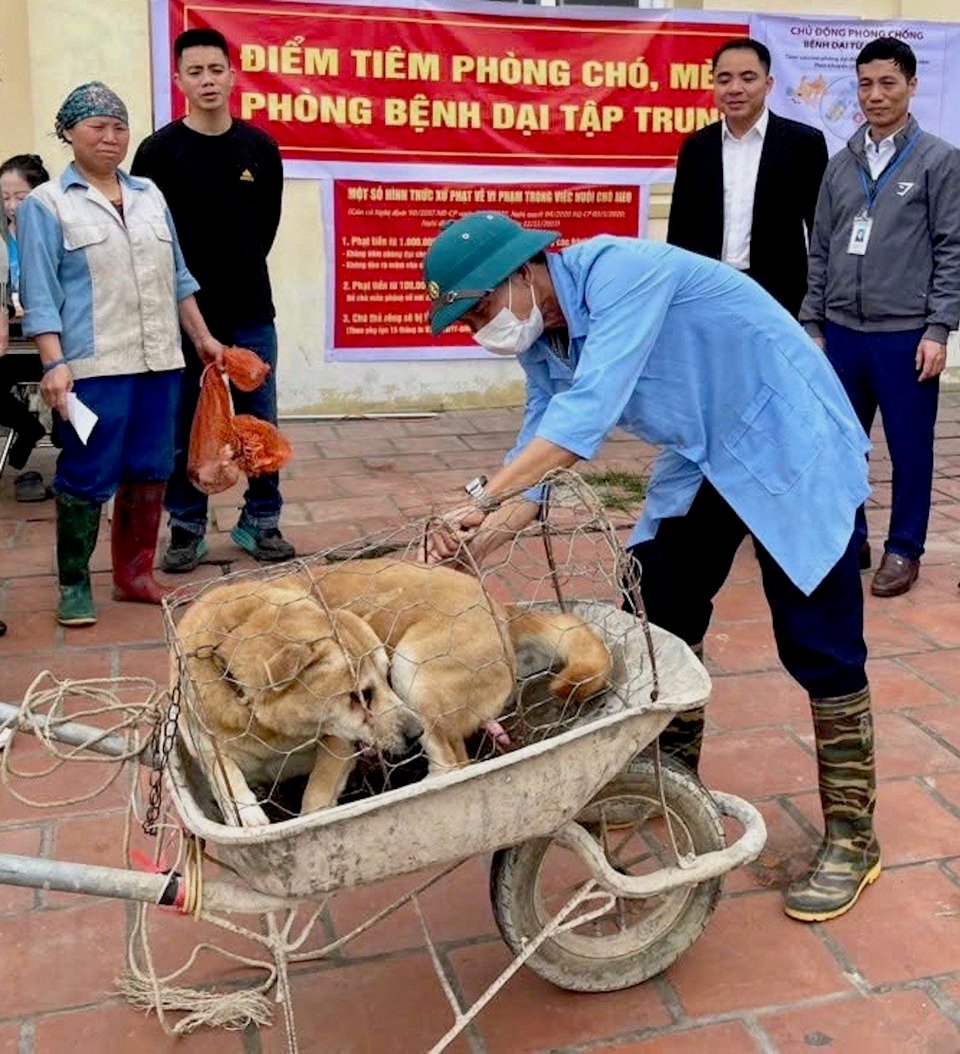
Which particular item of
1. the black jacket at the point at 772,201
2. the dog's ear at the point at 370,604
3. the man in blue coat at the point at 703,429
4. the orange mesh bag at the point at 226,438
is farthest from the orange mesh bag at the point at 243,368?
the dog's ear at the point at 370,604

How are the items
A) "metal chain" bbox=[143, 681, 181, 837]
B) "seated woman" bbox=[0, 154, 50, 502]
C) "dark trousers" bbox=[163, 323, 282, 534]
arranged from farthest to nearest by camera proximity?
"seated woman" bbox=[0, 154, 50, 502], "dark trousers" bbox=[163, 323, 282, 534], "metal chain" bbox=[143, 681, 181, 837]

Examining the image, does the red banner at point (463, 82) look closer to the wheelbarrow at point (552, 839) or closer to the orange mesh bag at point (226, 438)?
the orange mesh bag at point (226, 438)

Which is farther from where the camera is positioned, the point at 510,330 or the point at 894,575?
the point at 894,575

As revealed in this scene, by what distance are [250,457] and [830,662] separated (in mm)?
2871

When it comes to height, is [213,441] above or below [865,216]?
below

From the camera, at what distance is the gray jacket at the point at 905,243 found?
5.25 metres

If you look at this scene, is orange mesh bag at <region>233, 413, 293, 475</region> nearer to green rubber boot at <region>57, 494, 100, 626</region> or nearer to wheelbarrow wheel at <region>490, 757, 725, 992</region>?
green rubber boot at <region>57, 494, 100, 626</region>

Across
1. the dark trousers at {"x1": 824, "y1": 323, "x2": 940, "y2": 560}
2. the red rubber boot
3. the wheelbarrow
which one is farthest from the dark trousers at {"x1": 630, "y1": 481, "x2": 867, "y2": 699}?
the red rubber boot

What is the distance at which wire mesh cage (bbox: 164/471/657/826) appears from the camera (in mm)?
2537

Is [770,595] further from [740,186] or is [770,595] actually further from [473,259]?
[740,186]

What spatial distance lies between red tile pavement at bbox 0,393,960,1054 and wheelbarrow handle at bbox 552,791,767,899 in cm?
34

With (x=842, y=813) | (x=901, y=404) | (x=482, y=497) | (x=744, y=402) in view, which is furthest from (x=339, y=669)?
(x=901, y=404)

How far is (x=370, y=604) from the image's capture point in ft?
9.07

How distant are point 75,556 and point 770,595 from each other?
298cm
